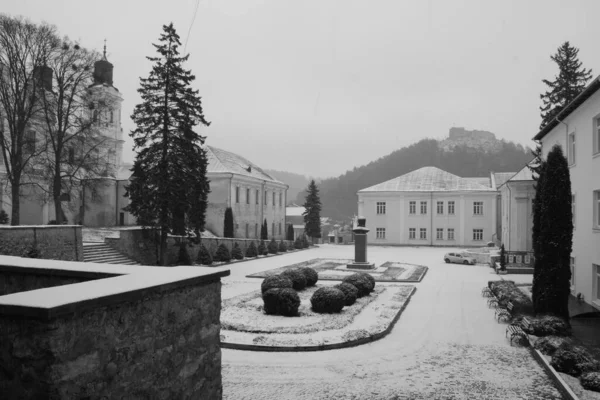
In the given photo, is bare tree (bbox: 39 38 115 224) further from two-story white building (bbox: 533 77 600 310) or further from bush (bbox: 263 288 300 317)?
two-story white building (bbox: 533 77 600 310)

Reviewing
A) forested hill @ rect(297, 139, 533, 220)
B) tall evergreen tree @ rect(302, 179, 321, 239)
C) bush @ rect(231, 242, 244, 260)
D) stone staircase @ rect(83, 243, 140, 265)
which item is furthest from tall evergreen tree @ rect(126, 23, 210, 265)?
forested hill @ rect(297, 139, 533, 220)

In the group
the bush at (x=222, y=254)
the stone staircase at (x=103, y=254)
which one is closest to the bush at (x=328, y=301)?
the stone staircase at (x=103, y=254)

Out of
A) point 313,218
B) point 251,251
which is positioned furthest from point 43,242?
point 313,218

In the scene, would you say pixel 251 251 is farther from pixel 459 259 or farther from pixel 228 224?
pixel 459 259

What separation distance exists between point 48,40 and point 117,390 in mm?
27017

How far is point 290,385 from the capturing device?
27.8 feet

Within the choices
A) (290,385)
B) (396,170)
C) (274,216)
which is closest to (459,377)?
(290,385)

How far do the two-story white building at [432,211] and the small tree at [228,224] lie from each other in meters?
20.6

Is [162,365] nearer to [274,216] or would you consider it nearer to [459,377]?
[459,377]

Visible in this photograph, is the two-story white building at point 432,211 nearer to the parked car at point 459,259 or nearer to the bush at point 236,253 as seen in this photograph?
the parked car at point 459,259

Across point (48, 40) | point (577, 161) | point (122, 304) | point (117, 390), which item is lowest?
point (117, 390)

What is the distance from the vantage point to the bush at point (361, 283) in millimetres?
17750

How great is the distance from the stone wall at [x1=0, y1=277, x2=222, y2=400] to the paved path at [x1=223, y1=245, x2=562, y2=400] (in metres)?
3.30

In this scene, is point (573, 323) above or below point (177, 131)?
below
